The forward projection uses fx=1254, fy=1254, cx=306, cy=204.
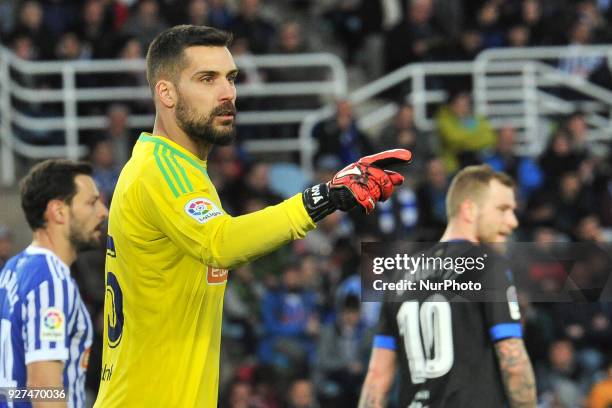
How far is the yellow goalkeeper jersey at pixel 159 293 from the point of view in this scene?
183 inches

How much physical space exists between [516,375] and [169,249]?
213 centimetres

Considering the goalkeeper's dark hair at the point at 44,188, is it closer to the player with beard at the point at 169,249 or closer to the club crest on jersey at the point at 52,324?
the club crest on jersey at the point at 52,324

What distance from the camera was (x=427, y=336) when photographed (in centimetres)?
635

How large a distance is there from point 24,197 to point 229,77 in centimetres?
191

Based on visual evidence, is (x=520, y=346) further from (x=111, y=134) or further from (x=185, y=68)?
(x=111, y=134)

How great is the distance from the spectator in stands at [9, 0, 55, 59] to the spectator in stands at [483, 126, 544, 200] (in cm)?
489

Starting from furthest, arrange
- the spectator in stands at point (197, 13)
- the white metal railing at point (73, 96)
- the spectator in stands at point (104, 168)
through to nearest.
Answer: the spectator in stands at point (197, 13), the white metal railing at point (73, 96), the spectator in stands at point (104, 168)

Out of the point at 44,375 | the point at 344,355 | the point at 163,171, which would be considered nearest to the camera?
the point at 163,171

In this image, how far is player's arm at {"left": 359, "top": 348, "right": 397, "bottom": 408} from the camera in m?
6.51

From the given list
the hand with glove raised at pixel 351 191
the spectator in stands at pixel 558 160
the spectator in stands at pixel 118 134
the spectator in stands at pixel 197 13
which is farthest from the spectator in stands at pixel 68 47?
the hand with glove raised at pixel 351 191

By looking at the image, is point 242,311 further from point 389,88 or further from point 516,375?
point 516,375

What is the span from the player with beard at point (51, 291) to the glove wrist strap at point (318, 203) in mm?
1978

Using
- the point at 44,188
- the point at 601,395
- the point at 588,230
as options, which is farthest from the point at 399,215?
the point at 44,188

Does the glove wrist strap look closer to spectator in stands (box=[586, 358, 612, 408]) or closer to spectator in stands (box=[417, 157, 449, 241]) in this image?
spectator in stands (box=[586, 358, 612, 408])
